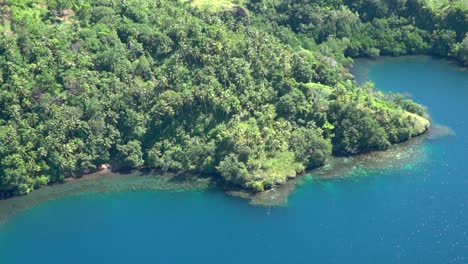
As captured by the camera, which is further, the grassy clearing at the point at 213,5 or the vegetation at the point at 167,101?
the grassy clearing at the point at 213,5

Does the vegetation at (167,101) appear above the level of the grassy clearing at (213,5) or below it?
below

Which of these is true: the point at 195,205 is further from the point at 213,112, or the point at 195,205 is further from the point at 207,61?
the point at 207,61

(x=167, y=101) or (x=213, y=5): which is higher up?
(x=213, y=5)

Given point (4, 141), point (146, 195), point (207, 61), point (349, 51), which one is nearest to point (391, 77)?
point (349, 51)

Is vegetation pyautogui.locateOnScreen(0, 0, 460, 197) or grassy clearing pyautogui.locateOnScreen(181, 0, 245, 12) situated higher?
grassy clearing pyautogui.locateOnScreen(181, 0, 245, 12)

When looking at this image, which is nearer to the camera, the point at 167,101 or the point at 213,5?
the point at 167,101

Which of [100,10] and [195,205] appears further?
[100,10]

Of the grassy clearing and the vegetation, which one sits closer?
the vegetation

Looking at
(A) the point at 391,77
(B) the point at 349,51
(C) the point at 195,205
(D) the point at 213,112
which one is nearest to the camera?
(C) the point at 195,205
